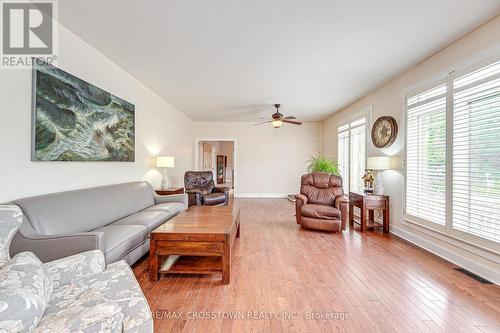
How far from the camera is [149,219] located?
2.88 metres

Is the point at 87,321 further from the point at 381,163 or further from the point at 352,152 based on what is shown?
the point at 352,152

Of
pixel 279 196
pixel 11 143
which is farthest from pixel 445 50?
pixel 279 196

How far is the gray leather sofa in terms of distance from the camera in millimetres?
1824

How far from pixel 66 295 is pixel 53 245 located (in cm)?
76

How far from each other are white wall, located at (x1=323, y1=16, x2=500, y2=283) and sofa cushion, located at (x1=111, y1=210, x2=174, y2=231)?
3.57m

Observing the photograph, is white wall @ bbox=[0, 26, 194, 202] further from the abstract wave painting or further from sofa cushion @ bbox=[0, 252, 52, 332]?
sofa cushion @ bbox=[0, 252, 52, 332]

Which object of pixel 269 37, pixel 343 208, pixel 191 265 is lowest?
pixel 191 265

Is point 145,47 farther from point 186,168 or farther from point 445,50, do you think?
point 186,168

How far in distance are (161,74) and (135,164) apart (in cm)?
159

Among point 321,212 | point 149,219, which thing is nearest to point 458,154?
point 321,212

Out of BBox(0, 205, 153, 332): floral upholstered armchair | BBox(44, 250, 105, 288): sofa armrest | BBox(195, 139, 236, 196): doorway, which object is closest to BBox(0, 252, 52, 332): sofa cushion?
BBox(0, 205, 153, 332): floral upholstered armchair

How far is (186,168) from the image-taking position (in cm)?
711

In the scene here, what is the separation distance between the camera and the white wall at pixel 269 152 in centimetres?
786

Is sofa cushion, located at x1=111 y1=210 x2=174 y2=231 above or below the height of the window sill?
above
